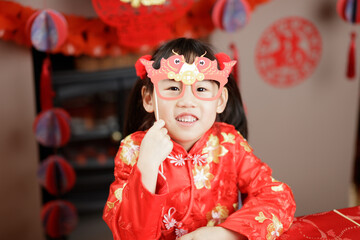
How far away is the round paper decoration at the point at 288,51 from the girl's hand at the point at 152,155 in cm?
148

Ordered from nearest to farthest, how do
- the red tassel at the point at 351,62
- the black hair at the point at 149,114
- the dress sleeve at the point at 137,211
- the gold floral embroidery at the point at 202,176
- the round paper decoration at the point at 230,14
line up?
the dress sleeve at the point at 137,211
the gold floral embroidery at the point at 202,176
the black hair at the point at 149,114
the round paper decoration at the point at 230,14
the red tassel at the point at 351,62

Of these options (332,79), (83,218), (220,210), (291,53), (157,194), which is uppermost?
(291,53)

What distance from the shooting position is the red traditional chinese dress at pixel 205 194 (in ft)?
2.52

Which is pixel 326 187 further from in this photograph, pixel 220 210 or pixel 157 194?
pixel 157 194

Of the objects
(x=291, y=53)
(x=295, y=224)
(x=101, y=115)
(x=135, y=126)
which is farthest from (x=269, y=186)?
(x=101, y=115)

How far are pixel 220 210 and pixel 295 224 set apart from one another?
8.3 inches

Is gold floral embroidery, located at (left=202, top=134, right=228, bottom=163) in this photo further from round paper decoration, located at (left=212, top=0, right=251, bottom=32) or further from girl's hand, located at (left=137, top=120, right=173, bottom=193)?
round paper decoration, located at (left=212, top=0, right=251, bottom=32)

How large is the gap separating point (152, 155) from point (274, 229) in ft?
1.06

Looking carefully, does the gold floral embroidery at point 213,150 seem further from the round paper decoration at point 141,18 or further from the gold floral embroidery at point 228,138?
the round paper decoration at point 141,18

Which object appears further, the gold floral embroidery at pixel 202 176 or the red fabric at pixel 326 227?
the gold floral embroidery at pixel 202 176

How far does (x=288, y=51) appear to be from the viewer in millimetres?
2135

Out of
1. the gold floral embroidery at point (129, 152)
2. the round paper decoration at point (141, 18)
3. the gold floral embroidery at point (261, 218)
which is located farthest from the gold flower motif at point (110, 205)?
the round paper decoration at point (141, 18)

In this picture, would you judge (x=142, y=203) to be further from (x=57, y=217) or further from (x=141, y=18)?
(x=57, y=217)

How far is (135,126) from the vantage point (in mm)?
1110
